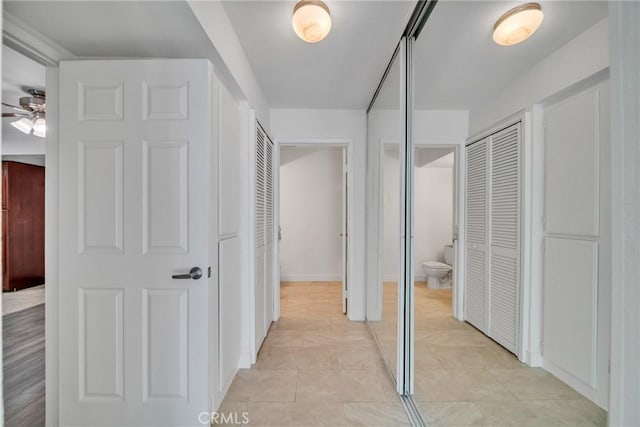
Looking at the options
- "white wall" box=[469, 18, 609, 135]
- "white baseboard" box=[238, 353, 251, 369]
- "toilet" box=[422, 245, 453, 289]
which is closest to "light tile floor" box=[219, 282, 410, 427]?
"white baseboard" box=[238, 353, 251, 369]

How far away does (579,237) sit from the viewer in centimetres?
79

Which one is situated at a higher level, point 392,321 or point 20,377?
point 392,321

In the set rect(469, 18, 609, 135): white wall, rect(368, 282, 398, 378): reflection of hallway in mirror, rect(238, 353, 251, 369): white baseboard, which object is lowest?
rect(238, 353, 251, 369): white baseboard

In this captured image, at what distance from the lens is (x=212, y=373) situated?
1.79 metres

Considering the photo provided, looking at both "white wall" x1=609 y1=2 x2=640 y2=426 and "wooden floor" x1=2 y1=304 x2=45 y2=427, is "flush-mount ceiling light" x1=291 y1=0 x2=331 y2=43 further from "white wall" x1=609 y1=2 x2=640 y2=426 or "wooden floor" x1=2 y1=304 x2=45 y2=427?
"wooden floor" x1=2 y1=304 x2=45 y2=427

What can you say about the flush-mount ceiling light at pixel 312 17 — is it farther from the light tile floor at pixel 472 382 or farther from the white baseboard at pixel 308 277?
the white baseboard at pixel 308 277

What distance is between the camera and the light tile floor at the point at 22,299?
13.0ft

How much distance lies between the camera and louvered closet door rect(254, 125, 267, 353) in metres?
2.64

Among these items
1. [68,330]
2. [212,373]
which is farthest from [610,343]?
[68,330]

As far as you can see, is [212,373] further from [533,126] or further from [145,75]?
[533,126]

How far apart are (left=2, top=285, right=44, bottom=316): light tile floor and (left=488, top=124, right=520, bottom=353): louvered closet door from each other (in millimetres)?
5048

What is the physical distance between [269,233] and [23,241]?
4.58 m

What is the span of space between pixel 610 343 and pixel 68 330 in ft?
7.22

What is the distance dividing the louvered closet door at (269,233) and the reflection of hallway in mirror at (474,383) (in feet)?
5.29
